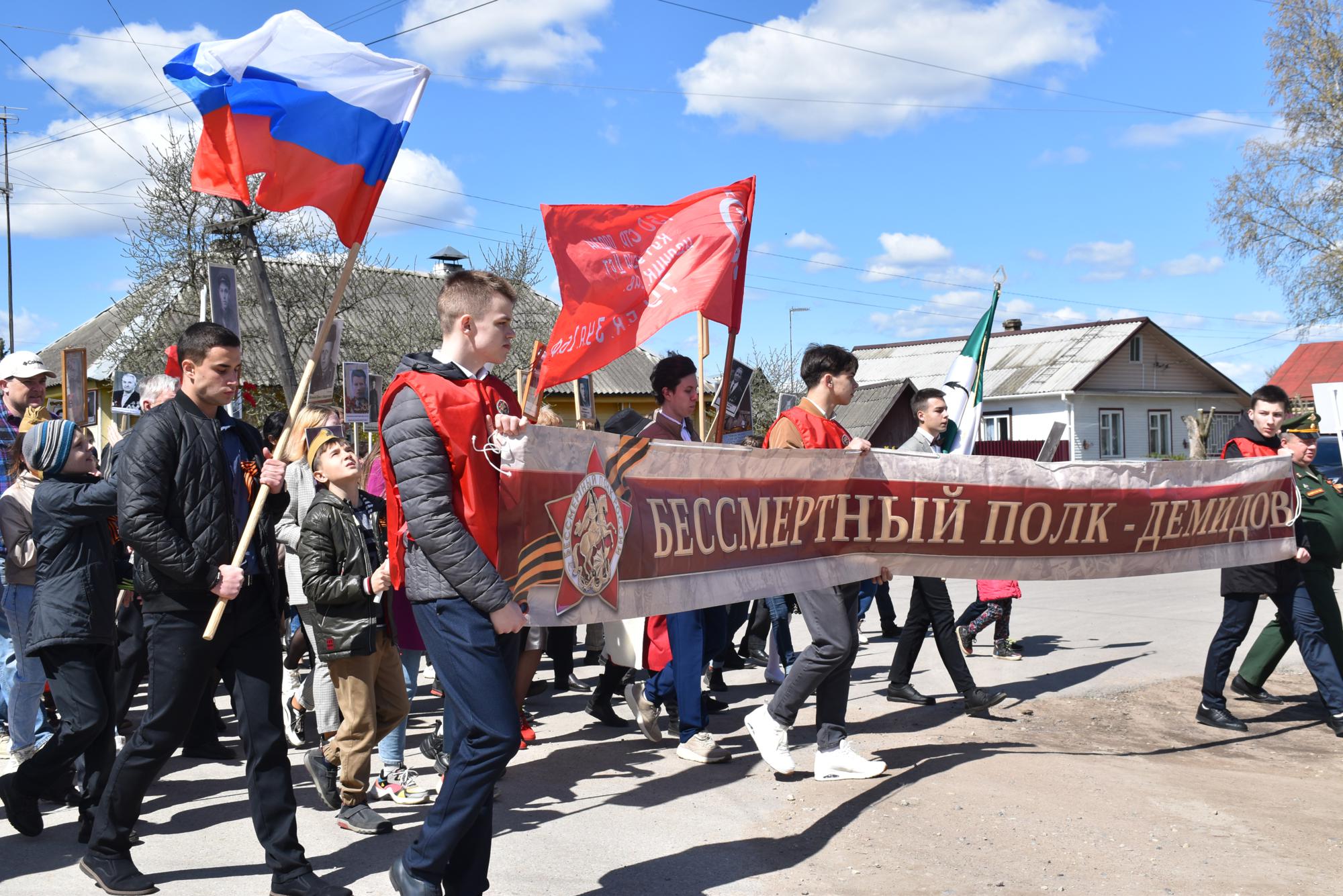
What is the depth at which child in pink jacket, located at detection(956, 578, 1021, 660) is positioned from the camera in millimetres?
9664

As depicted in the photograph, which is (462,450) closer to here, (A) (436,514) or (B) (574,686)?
(A) (436,514)

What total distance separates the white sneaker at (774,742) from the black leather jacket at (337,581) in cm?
197

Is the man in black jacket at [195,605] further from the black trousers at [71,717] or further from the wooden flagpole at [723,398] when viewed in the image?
the wooden flagpole at [723,398]

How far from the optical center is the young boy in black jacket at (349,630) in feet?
17.3

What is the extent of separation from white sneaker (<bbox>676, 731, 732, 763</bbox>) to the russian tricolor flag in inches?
128

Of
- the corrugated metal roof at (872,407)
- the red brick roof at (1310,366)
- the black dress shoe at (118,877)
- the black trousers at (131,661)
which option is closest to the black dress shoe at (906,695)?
the black trousers at (131,661)

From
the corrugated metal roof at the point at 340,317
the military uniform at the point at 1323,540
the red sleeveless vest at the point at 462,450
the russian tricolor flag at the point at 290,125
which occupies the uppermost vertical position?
the corrugated metal roof at the point at 340,317

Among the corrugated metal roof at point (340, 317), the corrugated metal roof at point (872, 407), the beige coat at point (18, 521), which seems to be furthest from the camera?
the corrugated metal roof at point (872, 407)

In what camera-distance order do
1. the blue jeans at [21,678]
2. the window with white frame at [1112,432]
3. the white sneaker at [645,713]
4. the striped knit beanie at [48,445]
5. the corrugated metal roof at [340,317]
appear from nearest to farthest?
the striped knit beanie at [48,445], the blue jeans at [21,678], the white sneaker at [645,713], the corrugated metal roof at [340,317], the window with white frame at [1112,432]

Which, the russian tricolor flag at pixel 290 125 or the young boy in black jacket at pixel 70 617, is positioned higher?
the russian tricolor flag at pixel 290 125

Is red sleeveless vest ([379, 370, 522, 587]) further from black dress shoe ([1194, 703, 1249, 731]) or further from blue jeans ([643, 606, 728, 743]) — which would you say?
black dress shoe ([1194, 703, 1249, 731])

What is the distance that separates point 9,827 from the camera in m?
5.39

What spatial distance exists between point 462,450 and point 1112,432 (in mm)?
46111

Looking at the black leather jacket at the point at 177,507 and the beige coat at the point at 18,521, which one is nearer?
the black leather jacket at the point at 177,507
